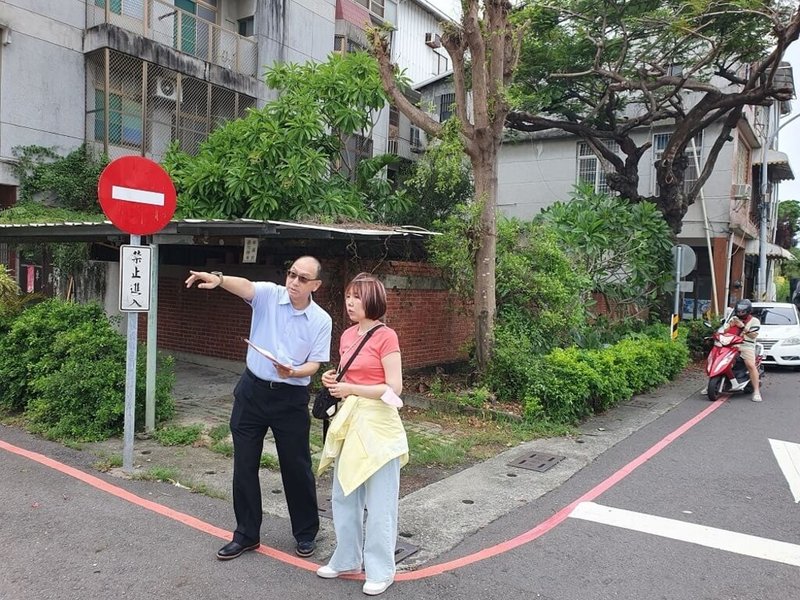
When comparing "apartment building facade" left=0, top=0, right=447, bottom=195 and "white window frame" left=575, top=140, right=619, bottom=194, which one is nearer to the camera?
"apartment building facade" left=0, top=0, right=447, bottom=195

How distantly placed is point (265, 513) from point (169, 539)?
2.42 feet

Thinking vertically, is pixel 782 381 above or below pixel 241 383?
below

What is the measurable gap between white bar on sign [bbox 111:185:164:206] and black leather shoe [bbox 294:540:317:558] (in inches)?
123

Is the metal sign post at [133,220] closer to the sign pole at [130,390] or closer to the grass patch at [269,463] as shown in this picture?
the sign pole at [130,390]

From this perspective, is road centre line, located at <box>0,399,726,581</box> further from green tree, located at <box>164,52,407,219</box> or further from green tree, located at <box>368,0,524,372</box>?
green tree, located at <box>164,52,407,219</box>

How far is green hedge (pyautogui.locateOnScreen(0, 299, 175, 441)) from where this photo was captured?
21.1 feet

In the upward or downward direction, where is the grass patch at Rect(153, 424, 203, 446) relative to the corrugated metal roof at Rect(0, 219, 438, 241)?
downward

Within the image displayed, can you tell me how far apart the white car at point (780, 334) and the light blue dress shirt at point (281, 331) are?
12520mm

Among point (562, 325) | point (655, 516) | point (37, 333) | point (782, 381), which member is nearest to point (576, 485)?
point (655, 516)

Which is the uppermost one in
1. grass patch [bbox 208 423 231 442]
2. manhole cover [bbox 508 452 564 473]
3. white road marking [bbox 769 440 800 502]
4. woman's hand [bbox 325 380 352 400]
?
woman's hand [bbox 325 380 352 400]

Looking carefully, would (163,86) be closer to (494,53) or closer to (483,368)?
(494,53)

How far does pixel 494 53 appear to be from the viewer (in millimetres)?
8516

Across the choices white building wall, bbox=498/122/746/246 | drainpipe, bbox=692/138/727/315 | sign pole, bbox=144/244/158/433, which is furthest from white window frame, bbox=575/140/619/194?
sign pole, bbox=144/244/158/433

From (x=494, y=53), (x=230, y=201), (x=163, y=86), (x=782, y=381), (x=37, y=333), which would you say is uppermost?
(x=163, y=86)
